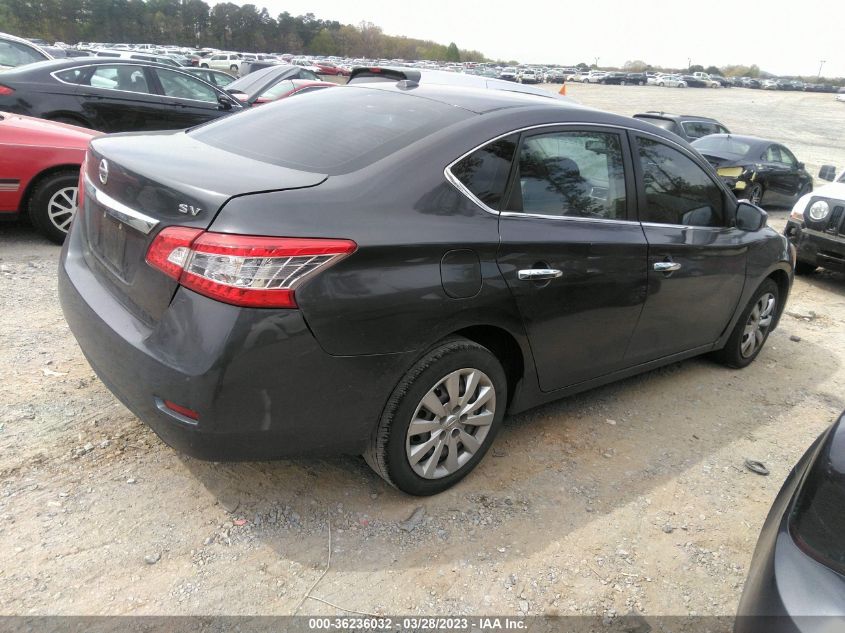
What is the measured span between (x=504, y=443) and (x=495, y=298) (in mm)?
1040

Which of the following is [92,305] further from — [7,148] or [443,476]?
[7,148]

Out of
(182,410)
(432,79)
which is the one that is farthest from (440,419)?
(432,79)

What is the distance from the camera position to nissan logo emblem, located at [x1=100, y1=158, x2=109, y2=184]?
105 inches

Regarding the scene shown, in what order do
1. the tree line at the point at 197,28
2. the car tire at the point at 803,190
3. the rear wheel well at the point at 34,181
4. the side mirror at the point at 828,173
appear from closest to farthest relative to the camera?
1. the rear wheel well at the point at 34,181
2. the side mirror at the point at 828,173
3. the car tire at the point at 803,190
4. the tree line at the point at 197,28

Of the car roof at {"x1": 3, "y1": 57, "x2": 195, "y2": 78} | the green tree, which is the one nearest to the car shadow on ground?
the car roof at {"x1": 3, "y1": 57, "x2": 195, "y2": 78}

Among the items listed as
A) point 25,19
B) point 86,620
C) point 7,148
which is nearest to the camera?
point 86,620

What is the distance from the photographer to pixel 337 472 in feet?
9.96

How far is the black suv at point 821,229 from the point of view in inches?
274

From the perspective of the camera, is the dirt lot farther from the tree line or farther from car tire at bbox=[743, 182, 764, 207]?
the tree line

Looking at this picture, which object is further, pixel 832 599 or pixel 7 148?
pixel 7 148

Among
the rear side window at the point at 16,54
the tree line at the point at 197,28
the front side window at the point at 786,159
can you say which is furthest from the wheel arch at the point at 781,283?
the tree line at the point at 197,28

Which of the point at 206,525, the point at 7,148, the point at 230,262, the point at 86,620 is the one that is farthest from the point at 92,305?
the point at 7,148

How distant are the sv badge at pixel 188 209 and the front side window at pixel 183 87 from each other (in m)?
7.49

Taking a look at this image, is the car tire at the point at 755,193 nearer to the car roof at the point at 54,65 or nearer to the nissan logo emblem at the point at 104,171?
the car roof at the point at 54,65
